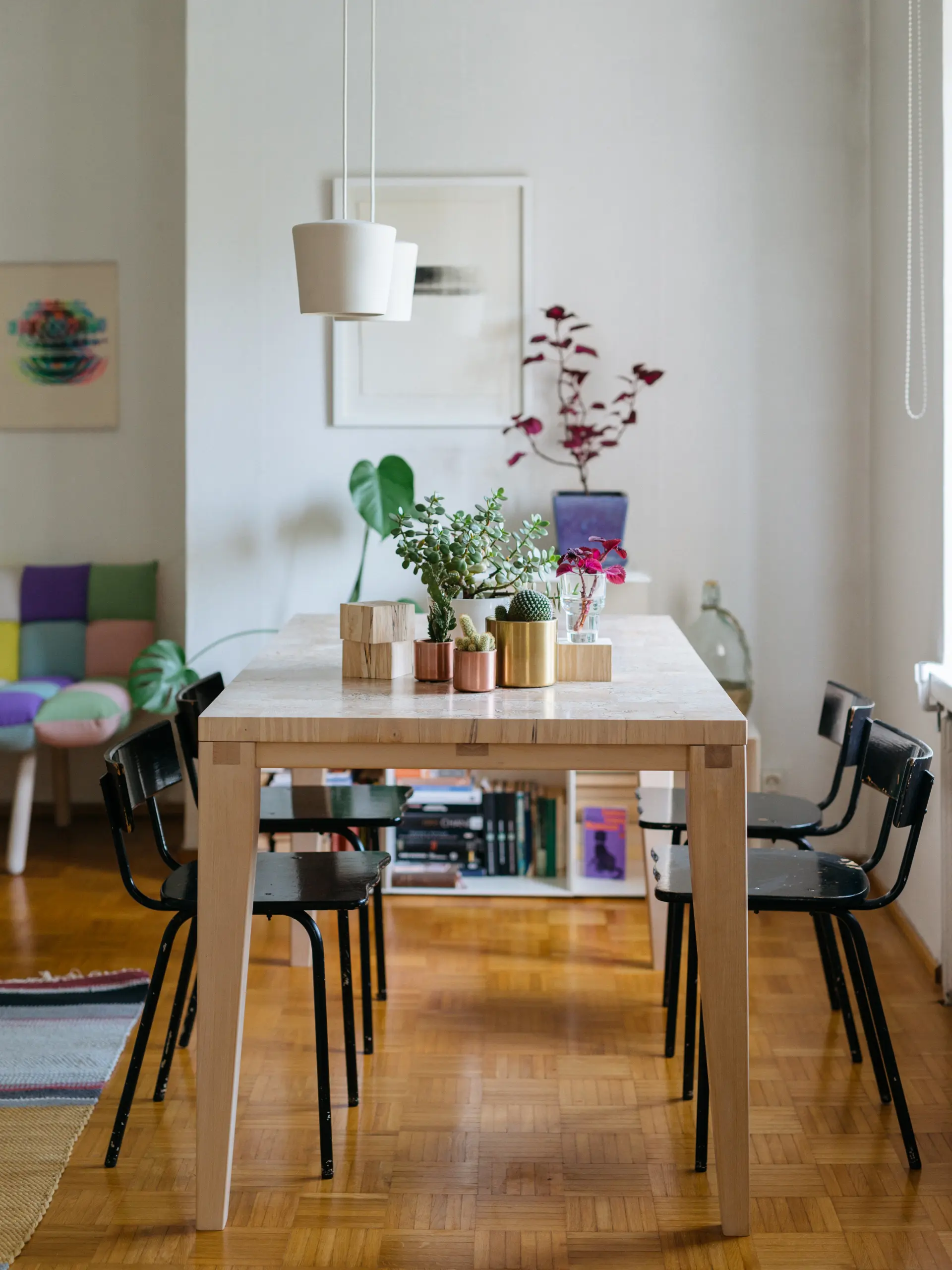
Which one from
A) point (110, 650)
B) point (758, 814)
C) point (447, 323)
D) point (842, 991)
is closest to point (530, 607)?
point (758, 814)

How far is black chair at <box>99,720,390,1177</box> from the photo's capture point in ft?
7.55

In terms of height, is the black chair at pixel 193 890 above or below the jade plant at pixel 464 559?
below

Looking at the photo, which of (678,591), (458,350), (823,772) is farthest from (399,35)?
(823,772)

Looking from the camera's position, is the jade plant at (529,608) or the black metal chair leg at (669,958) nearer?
the jade plant at (529,608)

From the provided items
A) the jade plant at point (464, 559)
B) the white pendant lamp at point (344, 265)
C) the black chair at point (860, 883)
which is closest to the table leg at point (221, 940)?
the jade plant at point (464, 559)

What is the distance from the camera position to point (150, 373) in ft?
15.5

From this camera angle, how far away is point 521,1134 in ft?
8.11

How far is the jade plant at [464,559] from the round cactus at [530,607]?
0.12 metres

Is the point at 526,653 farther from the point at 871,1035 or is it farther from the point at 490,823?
the point at 490,823

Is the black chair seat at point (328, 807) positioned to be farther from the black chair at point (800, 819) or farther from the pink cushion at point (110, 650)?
the pink cushion at point (110, 650)

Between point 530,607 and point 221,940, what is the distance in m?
0.79

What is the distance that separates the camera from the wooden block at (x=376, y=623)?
2.46 m

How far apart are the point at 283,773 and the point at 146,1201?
6.49 feet

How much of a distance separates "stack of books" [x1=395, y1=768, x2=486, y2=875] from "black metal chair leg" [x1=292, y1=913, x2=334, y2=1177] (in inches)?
66.0
